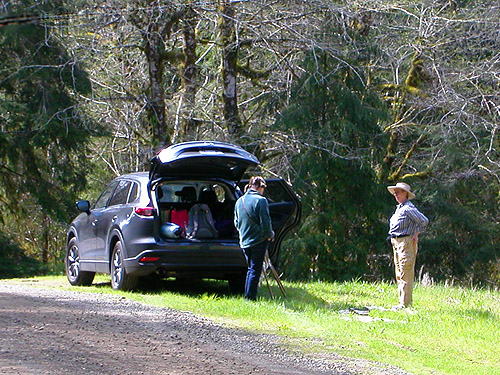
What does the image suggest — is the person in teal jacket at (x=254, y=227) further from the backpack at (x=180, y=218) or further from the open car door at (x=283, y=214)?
the backpack at (x=180, y=218)

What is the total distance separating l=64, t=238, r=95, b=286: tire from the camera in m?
13.8

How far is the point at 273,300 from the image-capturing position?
460 inches

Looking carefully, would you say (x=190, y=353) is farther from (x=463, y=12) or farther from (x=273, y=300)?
(x=463, y=12)

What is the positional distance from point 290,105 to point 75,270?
922 cm

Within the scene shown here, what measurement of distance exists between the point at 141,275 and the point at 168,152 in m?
1.71

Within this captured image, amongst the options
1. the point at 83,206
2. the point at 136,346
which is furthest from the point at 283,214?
the point at 136,346

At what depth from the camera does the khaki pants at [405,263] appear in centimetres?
1165

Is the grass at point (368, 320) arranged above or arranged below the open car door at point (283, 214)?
below

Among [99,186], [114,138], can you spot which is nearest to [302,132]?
[114,138]

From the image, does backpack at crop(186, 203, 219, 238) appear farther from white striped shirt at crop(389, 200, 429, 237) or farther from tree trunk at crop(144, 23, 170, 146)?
tree trunk at crop(144, 23, 170, 146)

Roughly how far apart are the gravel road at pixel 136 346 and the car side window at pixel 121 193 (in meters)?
2.98

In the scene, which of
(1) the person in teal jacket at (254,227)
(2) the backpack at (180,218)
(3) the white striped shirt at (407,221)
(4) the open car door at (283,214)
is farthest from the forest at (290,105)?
(3) the white striped shirt at (407,221)

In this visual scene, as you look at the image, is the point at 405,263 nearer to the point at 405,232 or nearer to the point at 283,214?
the point at 405,232

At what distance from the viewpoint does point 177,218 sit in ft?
40.2
